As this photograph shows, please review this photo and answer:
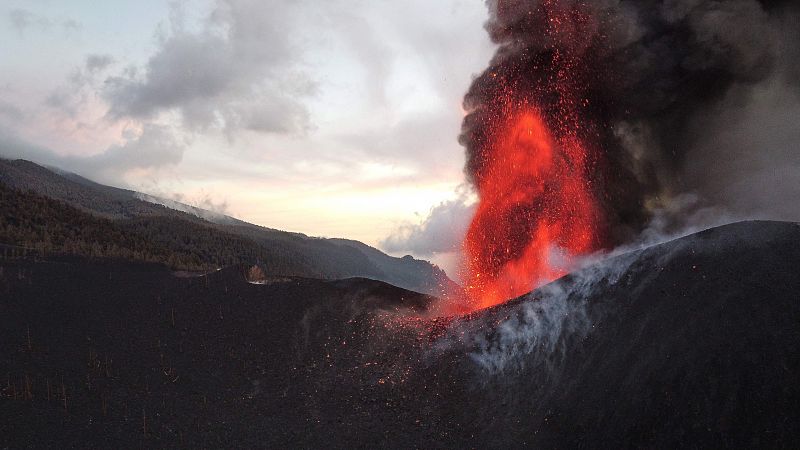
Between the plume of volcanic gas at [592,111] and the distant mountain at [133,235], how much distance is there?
20.3 feet

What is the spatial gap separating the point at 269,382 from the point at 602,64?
22660 millimetres

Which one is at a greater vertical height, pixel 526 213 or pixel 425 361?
pixel 526 213

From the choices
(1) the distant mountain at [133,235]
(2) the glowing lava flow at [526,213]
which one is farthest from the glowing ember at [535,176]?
(1) the distant mountain at [133,235]

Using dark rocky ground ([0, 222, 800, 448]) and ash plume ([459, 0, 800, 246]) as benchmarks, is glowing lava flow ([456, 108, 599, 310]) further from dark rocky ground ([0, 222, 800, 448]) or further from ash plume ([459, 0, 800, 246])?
dark rocky ground ([0, 222, 800, 448])

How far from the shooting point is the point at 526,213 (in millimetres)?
30016

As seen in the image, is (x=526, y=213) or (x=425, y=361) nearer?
(x=425, y=361)

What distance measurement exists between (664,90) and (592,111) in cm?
364

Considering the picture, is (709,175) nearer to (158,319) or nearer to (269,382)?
(269,382)

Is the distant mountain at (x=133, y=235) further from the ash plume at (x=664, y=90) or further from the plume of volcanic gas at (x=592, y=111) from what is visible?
the ash plume at (x=664, y=90)

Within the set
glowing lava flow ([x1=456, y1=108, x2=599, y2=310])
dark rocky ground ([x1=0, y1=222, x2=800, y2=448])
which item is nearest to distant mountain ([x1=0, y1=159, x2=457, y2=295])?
glowing lava flow ([x1=456, y1=108, x2=599, y2=310])

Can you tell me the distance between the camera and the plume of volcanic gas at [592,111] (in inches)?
1034

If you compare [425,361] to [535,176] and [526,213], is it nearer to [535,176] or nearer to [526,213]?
[526,213]

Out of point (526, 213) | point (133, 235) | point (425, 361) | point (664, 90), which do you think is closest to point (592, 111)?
point (664, 90)

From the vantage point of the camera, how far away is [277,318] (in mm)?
25469
